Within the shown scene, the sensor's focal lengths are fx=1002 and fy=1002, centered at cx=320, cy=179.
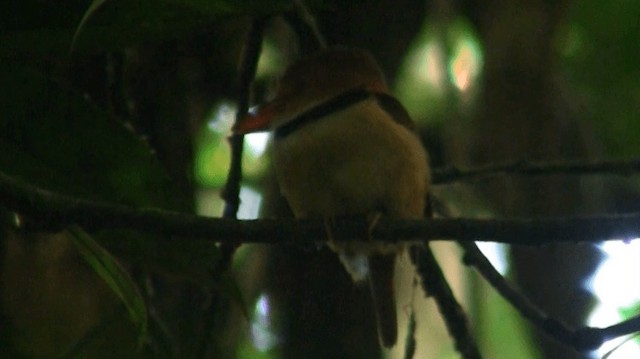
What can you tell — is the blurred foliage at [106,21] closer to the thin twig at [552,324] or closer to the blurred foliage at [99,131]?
the blurred foliage at [99,131]

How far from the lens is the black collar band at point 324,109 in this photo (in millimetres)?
1349

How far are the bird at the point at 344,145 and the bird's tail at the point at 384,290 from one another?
92 mm

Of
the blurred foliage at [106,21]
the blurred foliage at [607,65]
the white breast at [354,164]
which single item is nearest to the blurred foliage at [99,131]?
the blurred foliage at [106,21]

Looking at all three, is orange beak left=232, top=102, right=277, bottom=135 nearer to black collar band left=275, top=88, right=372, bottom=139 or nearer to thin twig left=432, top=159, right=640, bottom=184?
black collar band left=275, top=88, right=372, bottom=139

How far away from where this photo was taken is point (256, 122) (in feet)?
3.95

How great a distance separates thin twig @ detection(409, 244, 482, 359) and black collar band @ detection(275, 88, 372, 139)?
230 millimetres

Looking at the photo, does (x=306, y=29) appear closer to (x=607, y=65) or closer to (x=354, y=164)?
(x=354, y=164)

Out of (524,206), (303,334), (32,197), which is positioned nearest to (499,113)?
(524,206)

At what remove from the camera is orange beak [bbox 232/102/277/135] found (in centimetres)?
117

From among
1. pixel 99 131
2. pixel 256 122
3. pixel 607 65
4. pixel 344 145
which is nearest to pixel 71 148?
pixel 99 131

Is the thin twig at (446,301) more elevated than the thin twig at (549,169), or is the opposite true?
the thin twig at (549,169)

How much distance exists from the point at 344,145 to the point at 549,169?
0.87 ft

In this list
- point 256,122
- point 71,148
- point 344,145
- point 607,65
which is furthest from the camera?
point 607,65

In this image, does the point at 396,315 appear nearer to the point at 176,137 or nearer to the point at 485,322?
the point at 485,322
